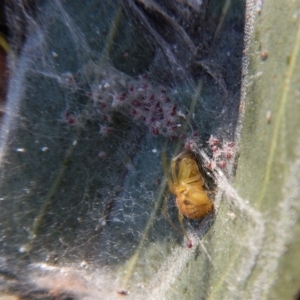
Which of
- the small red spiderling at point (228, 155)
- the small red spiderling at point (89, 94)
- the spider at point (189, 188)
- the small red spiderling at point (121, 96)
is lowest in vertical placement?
the spider at point (189, 188)

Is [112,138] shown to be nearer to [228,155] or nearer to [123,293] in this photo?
[228,155]

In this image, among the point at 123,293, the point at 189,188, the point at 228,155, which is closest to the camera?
the point at 228,155

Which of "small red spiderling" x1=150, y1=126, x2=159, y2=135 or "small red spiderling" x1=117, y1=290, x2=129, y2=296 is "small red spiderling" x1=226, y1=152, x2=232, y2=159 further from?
"small red spiderling" x1=117, y1=290, x2=129, y2=296

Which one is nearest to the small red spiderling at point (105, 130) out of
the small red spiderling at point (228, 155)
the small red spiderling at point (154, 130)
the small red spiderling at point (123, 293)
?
the small red spiderling at point (154, 130)

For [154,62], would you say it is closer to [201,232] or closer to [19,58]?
[19,58]

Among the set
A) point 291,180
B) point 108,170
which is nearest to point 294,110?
point 291,180

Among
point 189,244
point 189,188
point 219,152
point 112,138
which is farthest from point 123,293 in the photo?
point 219,152

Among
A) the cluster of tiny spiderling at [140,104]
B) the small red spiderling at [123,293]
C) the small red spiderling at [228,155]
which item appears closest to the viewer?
the small red spiderling at [228,155]

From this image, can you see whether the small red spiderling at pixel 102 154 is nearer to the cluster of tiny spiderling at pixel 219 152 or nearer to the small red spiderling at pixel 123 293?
the cluster of tiny spiderling at pixel 219 152

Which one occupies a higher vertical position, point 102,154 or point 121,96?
point 121,96
